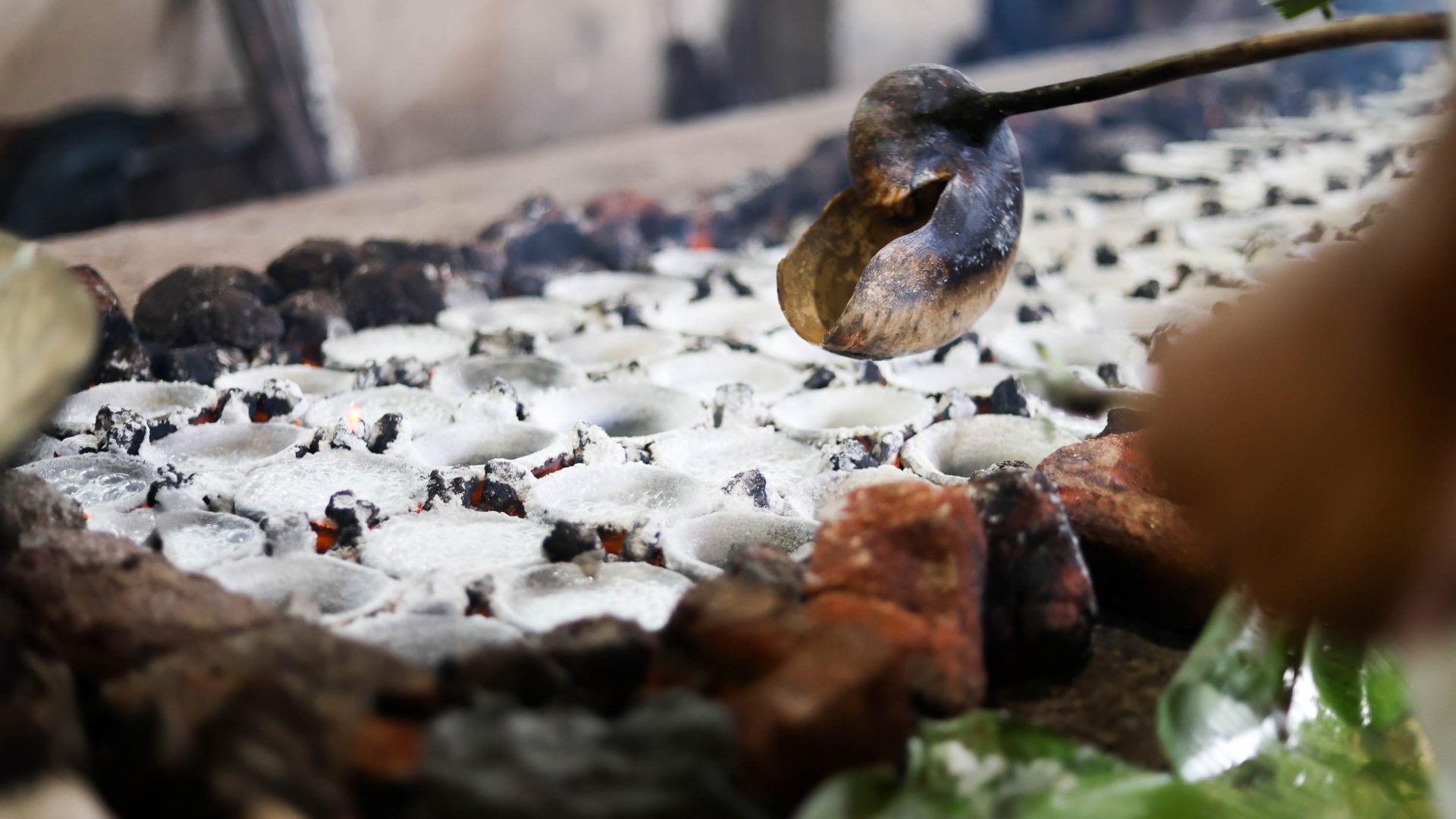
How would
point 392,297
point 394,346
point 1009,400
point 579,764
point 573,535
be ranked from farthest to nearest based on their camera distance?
point 392,297, point 394,346, point 1009,400, point 573,535, point 579,764

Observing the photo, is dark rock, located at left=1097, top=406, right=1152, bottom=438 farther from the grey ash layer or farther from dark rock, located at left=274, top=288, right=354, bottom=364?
dark rock, located at left=274, top=288, right=354, bottom=364

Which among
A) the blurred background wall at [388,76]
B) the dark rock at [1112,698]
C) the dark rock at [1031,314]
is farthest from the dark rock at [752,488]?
the blurred background wall at [388,76]

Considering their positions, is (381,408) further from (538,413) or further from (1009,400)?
(1009,400)

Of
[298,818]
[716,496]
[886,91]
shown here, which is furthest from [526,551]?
[886,91]

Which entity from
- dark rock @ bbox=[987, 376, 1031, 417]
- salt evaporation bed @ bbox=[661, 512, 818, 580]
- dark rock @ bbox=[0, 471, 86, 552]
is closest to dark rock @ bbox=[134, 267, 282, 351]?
dark rock @ bbox=[0, 471, 86, 552]

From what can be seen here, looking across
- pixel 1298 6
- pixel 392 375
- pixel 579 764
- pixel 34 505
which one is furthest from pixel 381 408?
pixel 1298 6

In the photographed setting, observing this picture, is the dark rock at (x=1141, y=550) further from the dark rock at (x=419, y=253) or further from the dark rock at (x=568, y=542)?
the dark rock at (x=419, y=253)
